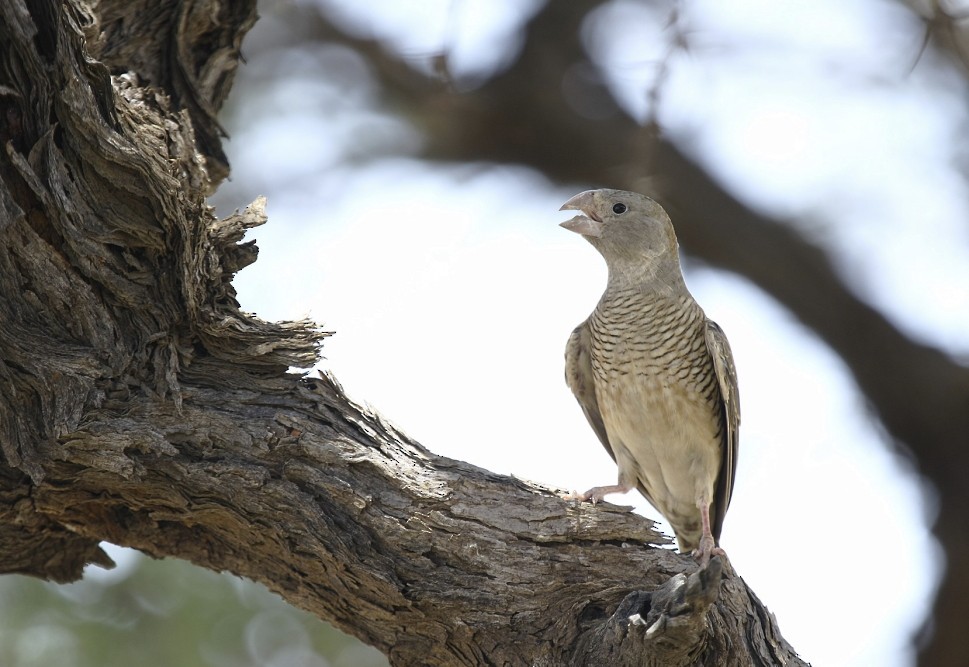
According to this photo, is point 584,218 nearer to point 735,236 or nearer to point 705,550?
point 735,236

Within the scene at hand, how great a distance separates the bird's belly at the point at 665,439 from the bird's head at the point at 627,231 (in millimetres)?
682

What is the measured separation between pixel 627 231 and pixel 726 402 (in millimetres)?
1077

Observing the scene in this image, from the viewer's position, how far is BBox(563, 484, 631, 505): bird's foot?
4.11 metres

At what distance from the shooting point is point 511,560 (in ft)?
12.6

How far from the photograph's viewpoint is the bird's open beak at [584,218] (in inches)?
219

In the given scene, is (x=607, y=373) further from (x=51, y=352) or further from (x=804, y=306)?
(x=51, y=352)

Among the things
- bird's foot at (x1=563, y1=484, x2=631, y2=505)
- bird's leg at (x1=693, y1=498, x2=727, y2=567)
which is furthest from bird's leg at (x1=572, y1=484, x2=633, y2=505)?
bird's leg at (x1=693, y1=498, x2=727, y2=567)

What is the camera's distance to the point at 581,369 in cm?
570

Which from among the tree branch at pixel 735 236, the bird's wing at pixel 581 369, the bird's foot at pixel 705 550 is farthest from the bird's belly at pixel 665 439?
the tree branch at pixel 735 236

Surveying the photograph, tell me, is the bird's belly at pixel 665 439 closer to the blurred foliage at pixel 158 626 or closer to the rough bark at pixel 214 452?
the rough bark at pixel 214 452

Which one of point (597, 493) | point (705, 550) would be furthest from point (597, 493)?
point (705, 550)

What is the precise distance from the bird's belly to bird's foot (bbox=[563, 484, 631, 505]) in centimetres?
21

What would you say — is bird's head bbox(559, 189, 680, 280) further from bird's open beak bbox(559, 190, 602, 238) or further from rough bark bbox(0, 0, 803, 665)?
rough bark bbox(0, 0, 803, 665)

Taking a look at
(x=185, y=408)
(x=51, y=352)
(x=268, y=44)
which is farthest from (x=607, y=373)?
(x=268, y=44)
